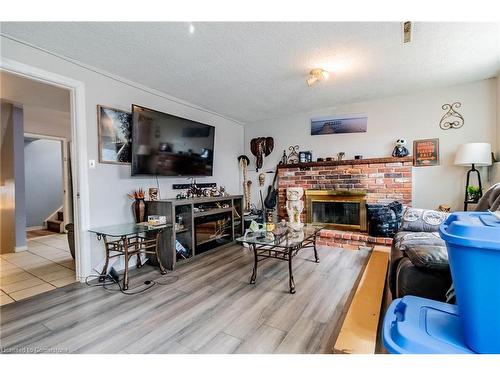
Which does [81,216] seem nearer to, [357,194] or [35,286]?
[35,286]

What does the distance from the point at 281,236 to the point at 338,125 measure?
8.03 ft

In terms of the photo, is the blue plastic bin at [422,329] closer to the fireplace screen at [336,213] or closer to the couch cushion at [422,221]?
the couch cushion at [422,221]

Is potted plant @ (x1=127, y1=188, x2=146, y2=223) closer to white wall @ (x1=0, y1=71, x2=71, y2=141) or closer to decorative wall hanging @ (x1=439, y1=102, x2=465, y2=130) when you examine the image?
white wall @ (x1=0, y1=71, x2=71, y2=141)

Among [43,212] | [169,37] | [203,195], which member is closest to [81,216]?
[203,195]

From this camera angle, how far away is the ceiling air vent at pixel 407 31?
1798 millimetres

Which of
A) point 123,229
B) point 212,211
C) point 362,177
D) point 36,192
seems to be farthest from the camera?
point 36,192

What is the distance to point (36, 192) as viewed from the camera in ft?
17.5

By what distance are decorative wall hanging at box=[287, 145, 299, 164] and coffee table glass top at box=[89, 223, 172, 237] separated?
2544 millimetres

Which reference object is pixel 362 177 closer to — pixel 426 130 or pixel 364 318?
pixel 426 130

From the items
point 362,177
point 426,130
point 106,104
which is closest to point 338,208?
point 362,177

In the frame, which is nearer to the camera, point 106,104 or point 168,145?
point 106,104

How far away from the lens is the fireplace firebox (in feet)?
12.1

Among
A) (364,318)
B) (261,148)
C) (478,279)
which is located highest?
(261,148)

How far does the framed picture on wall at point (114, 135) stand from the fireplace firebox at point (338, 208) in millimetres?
2841
